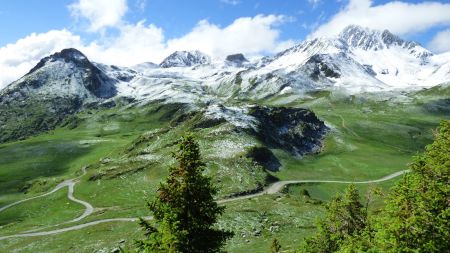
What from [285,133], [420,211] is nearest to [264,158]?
[285,133]

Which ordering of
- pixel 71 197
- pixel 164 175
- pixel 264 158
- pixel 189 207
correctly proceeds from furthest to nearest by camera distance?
1. pixel 264 158
2. pixel 164 175
3. pixel 71 197
4. pixel 189 207

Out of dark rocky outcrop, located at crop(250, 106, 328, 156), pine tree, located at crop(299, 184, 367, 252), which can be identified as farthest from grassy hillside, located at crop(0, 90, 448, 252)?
pine tree, located at crop(299, 184, 367, 252)

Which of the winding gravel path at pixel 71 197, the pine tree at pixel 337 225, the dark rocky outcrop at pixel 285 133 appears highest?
the dark rocky outcrop at pixel 285 133

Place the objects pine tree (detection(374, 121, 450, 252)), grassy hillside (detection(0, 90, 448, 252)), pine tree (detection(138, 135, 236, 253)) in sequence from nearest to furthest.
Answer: pine tree (detection(374, 121, 450, 252)) → pine tree (detection(138, 135, 236, 253)) → grassy hillside (detection(0, 90, 448, 252))

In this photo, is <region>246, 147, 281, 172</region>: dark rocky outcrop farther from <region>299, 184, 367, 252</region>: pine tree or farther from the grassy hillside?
<region>299, 184, 367, 252</region>: pine tree

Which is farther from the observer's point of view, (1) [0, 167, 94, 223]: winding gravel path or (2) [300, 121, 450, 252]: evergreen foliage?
(1) [0, 167, 94, 223]: winding gravel path

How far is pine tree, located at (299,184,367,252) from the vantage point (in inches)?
1475

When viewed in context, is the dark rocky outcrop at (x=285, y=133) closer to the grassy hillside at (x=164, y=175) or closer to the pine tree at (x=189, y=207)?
the grassy hillside at (x=164, y=175)

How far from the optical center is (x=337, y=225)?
38031mm

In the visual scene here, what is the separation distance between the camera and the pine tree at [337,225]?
123 ft

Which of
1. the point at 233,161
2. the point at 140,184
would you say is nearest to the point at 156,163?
the point at 140,184

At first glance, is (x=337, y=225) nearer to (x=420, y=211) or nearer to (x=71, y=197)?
(x=420, y=211)

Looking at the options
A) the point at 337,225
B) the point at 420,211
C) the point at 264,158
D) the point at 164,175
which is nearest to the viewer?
the point at 420,211

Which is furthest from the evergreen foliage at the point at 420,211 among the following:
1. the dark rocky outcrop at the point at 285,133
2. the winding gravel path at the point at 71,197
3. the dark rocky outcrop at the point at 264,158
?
the dark rocky outcrop at the point at 285,133
